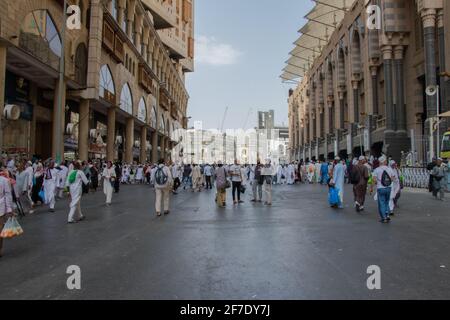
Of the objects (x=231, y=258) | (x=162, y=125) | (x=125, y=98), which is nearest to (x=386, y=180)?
(x=231, y=258)

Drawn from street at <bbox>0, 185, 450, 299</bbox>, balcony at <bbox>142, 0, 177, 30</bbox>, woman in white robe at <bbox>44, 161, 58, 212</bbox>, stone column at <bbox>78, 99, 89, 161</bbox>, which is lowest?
street at <bbox>0, 185, 450, 299</bbox>

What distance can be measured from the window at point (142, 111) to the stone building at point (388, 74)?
2309 centimetres

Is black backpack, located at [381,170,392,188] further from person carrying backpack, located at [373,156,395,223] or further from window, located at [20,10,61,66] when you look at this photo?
window, located at [20,10,61,66]

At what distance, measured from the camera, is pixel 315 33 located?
63.4 meters

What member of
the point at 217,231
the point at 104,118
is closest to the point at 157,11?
the point at 104,118

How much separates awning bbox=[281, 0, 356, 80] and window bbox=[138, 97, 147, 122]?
82.5 feet

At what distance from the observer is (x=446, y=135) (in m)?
21.0

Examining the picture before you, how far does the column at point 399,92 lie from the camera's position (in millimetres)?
29688

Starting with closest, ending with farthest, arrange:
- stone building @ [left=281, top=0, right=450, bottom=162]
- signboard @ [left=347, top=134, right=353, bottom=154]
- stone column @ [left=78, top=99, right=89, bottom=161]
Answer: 1. stone building @ [left=281, top=0, right=450, bottom=162]
2. stone column @ [left=78, top=99, right=89, bottom=161]
3. signboard @ [left=347, top=134, right=353, bottom=154]

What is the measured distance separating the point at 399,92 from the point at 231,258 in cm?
2887

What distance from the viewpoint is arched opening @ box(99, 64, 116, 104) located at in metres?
28.2

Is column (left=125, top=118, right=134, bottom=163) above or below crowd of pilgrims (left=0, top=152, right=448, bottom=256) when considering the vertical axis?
above

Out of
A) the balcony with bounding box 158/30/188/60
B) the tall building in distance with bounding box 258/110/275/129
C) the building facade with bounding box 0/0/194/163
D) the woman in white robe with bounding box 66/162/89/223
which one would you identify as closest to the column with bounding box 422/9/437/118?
the building facade with bounding box 0/0/194/163
